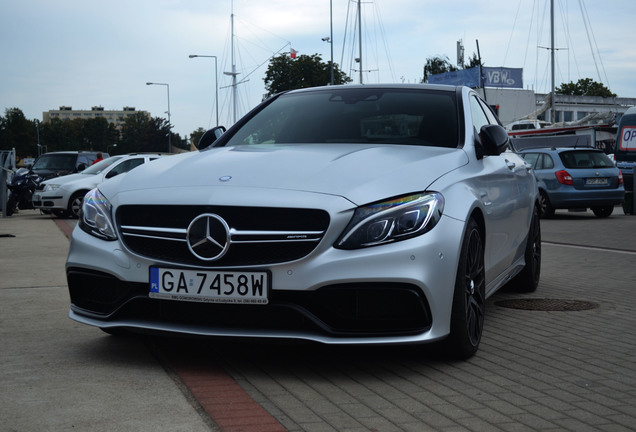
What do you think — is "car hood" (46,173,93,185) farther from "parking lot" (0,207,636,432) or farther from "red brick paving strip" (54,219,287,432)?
"red brick paving strip" (54,219,287,432)

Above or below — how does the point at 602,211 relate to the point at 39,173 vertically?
below

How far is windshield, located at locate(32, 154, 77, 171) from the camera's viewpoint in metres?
26.7

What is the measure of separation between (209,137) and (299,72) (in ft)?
202

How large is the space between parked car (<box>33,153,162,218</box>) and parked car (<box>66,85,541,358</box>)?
16.0 meters

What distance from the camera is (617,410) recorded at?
12.4 feet

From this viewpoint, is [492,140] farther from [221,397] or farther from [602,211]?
[602,211]

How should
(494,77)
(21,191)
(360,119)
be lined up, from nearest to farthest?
1. (360,119)
2. (21,191)
3. (494,77)

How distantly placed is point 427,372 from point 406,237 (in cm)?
78

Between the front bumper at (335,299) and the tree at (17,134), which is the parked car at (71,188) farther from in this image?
the tree at (17,134)

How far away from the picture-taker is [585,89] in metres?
114

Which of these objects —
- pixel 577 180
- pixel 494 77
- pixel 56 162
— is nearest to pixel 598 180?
pixel 577 180

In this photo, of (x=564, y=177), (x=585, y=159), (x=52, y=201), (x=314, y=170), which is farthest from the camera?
(x=52, y=201)

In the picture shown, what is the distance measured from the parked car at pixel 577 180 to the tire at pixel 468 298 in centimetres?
1484

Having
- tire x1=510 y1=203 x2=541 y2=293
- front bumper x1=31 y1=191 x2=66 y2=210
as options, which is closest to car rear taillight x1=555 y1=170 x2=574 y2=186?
front bumper x1=31 y1=191 x2=66 y2=210
